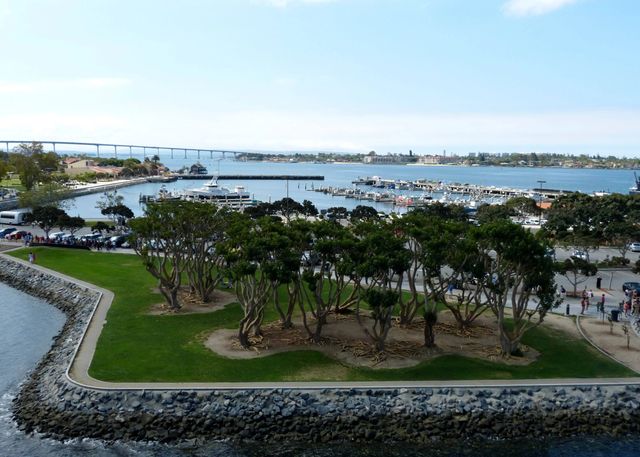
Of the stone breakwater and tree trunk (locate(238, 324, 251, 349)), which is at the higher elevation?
tree trunk (locate(238, 324, 251, 349))

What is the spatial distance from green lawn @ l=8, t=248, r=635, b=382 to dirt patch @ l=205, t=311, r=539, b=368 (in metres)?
0.66

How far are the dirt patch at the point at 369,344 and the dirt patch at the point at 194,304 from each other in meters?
4.75

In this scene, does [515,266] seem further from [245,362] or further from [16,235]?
[16,235]

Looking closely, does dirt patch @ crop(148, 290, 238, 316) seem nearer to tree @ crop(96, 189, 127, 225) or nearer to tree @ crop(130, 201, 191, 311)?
tree @ crop(130, 201, 191, 311)

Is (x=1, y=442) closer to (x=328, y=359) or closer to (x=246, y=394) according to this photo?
(x=246, y=394)

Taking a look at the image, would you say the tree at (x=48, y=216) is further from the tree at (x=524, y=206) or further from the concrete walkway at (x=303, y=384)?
the tree at (x=524, y=206)

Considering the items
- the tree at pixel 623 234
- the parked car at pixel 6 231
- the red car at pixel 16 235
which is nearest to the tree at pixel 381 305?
the tree at pixel 623 234

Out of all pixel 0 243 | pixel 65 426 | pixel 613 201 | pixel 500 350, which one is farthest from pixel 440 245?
pixel 613 201

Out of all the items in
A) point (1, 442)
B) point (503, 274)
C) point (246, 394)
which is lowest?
point (1, 442)

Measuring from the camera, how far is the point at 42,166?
126250 mm

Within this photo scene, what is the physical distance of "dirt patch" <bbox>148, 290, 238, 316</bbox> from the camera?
3578cm

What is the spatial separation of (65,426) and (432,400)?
1558 centimetres

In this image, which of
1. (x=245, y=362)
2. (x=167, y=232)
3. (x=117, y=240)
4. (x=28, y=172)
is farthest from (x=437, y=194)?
(x=245, y=362)

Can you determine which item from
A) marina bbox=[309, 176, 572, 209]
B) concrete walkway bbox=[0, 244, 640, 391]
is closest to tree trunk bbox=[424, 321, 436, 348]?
concrete walkway bbox=[0, 244, 640, 391]
